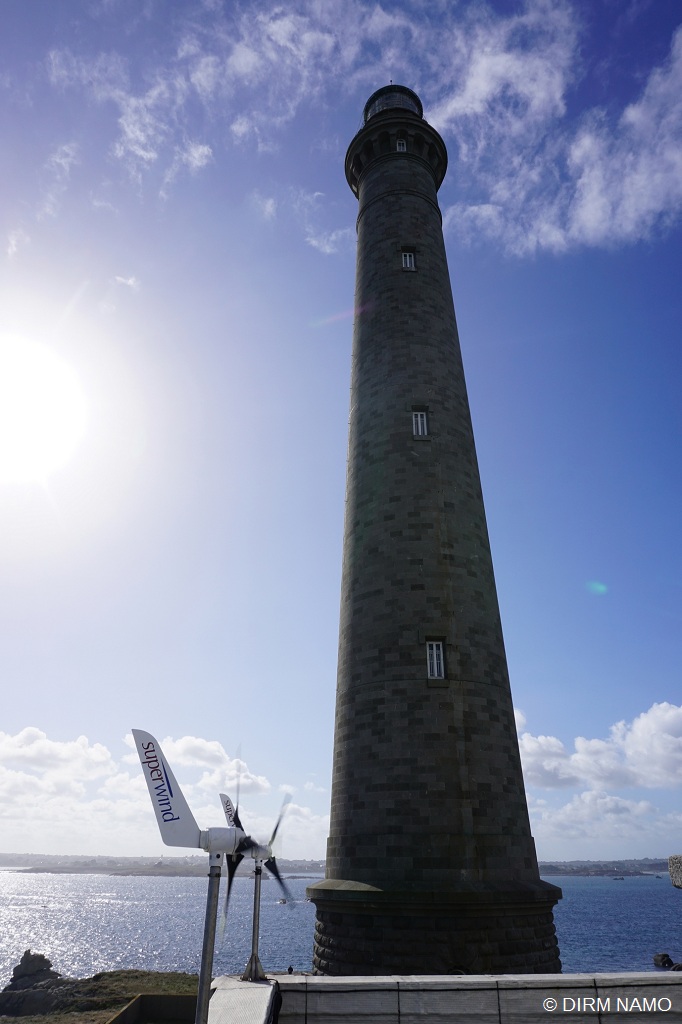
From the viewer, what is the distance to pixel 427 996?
9172 mm

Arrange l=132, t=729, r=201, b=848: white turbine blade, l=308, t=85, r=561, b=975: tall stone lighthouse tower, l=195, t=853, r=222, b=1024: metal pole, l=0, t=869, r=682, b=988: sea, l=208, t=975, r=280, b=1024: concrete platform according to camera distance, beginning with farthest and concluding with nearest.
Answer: l=0, t=869, r=682, b=988: sea → l=308, t=85, r=561, b=975: tall stone lighthouse tower → l=132, t=729, r=201, b=848: white turbine blade → l=208, t=975, r=280, b=1024: concrete platform → l=195, t=853, r=222, b=1024: metal pole

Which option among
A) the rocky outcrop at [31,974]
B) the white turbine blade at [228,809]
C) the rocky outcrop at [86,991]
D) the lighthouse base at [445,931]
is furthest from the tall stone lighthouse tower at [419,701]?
the rocky outcrop at [31,974]

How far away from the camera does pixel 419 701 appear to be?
18.0 m

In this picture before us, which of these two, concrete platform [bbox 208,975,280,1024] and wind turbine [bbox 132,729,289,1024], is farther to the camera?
wind turbine [bbox 132,729,289,1024]

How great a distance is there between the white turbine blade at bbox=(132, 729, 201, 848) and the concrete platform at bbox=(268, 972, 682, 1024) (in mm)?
2597

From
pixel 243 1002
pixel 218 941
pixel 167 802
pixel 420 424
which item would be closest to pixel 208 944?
pixel 243 1002

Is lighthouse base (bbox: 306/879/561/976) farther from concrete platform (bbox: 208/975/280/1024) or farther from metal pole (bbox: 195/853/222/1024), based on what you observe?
metal pole (bbox: 195/853/222/1024)

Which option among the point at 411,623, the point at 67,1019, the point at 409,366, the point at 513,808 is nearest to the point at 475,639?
the point at 411,623

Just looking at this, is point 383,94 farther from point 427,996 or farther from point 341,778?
point 427,996

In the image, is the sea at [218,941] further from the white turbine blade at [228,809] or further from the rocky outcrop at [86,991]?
the white turbine blade at [228,809]

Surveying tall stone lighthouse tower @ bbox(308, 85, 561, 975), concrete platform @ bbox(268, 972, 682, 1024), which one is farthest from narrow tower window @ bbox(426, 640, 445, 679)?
concrete platform @ bbox(268, 972, 682, 1024)

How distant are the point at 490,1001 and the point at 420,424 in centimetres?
1622

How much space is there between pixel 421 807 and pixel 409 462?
1001 centimetres

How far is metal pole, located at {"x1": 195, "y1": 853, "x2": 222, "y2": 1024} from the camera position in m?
8.05
